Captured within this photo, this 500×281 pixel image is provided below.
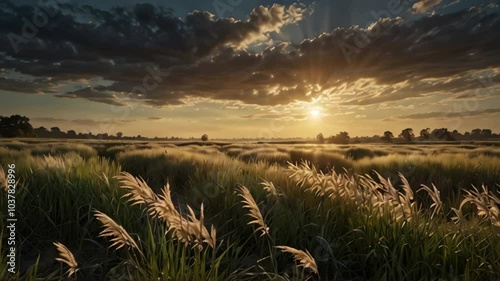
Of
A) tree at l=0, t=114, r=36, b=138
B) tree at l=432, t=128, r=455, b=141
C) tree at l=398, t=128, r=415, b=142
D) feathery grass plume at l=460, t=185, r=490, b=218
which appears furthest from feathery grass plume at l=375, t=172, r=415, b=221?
tree at l=398, t=128, r=415, b=142

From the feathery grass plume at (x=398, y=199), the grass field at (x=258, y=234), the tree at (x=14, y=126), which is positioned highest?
the tree at (x=14, y=126)

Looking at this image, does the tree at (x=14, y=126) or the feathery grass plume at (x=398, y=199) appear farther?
the tree at (x=14, y=126)

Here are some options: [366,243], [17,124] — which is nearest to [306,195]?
[366,243]

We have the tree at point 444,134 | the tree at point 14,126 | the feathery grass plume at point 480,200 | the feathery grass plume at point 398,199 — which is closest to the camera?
the feathery grass plume at point 480,200

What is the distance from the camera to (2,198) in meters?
4.58

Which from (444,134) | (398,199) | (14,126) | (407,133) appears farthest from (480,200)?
(407,133)

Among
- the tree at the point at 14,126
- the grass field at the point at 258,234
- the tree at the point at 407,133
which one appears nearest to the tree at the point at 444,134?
the tree at the point at 407,133

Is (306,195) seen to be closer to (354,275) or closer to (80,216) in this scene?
(354,275)

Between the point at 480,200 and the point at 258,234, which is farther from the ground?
the point at 480,200

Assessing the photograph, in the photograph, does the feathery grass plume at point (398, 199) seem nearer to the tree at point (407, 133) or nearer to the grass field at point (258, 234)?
the grass field at point (258, 234)

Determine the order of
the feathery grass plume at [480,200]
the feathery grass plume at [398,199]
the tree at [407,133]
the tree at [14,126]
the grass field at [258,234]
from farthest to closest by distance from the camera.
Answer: the tree at [407,133]
the tree at [14,126]
the feathery grass plume at [398,199]
the grass field at [258,234]
the feathery grass plume at [480,200]

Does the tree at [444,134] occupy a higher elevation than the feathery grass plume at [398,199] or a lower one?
higher

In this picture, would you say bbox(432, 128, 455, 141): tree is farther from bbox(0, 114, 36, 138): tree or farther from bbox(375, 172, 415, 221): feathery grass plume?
bbox(375, 172, 415, 221): feathery grass plume

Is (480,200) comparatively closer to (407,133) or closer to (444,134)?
(444,134)
